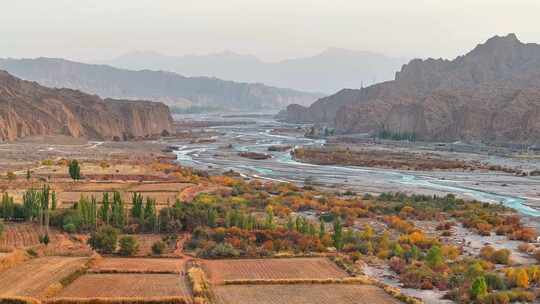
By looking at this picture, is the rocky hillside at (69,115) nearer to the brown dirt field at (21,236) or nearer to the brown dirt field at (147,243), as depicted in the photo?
the brown dirt field at (21,236)

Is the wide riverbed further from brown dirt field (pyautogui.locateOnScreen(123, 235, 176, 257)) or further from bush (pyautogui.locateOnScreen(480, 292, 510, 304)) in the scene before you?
brown dirt field (pyautogui.locateOnScreen(123, 235, 176, 257))

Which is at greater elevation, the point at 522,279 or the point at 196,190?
the point at 522,279

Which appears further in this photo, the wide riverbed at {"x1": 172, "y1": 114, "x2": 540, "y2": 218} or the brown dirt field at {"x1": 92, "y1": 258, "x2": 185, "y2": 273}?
the wide riverbed at {"x1": 172, "y1": 114, "x2": 540, "y2": 218}

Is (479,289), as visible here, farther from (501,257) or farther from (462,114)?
(462,114)

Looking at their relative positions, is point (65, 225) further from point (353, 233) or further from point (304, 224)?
point (353, 233)

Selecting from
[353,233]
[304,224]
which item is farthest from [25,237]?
[353,233]

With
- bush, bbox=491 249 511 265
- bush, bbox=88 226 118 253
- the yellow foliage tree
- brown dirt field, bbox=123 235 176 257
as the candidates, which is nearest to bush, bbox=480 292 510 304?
the yellow foliage tree

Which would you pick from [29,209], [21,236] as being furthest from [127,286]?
[29,209]
